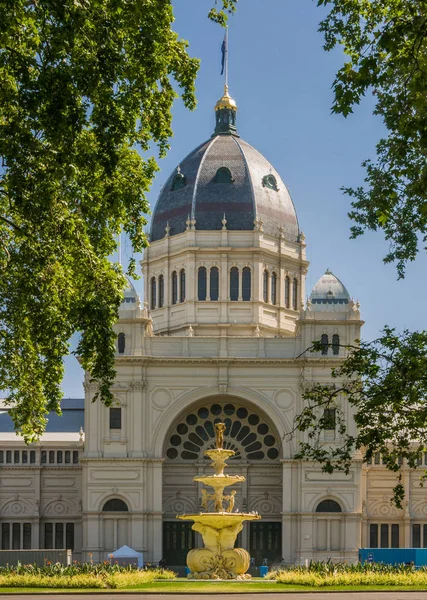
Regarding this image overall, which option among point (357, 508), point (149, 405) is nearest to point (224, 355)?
point (149, 405)

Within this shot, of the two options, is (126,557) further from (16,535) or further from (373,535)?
(373,535)

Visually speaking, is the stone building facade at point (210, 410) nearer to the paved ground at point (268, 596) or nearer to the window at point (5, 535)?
the window at point (5, 535)

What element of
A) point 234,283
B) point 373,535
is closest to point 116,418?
point 234,283

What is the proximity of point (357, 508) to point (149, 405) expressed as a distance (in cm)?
1413

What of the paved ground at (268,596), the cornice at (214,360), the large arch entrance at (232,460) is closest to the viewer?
the paved ground at (268,596)

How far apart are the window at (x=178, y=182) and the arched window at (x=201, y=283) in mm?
7233

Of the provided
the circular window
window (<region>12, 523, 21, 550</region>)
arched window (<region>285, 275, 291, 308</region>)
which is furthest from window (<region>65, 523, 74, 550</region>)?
arched window (<region>285, 275, 291, 308</region>)

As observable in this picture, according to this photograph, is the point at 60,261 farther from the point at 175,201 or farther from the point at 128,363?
the point at 175,201

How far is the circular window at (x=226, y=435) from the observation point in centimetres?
8725

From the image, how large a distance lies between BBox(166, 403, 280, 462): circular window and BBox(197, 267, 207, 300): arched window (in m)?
9.20

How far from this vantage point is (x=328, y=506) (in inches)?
3295

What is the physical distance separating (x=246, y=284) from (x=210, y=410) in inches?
410

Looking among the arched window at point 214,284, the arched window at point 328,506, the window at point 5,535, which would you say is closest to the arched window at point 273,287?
the arched window at point 214,284

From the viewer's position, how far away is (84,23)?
28891 mm
